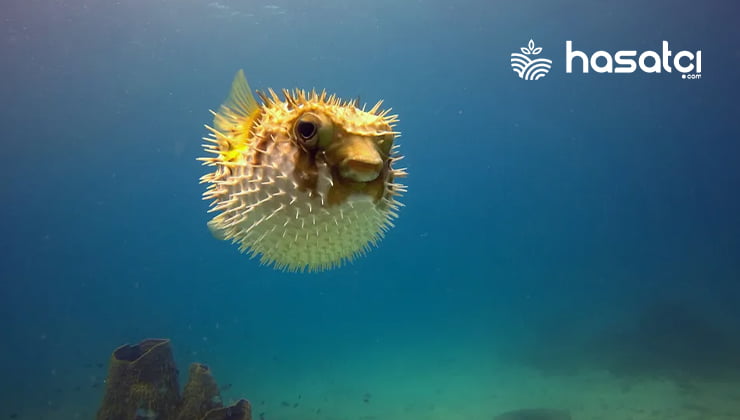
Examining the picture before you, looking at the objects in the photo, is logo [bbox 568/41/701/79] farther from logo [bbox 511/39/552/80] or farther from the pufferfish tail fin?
the pufferfish tail fin

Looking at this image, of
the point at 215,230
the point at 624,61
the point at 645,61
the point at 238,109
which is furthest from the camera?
the point at 624,61

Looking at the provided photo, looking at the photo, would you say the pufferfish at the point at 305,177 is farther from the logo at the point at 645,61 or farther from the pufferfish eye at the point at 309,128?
the logo at the point at 645,61

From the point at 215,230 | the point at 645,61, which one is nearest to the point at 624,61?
the point at 645,61

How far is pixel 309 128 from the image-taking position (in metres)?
1.33

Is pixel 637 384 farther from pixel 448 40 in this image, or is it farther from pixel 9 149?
pixel 9 149

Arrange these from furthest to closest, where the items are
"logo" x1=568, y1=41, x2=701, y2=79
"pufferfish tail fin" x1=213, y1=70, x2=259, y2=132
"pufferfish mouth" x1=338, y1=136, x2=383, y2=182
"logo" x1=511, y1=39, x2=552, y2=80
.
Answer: "logo" x1=511, y1=39, x2=552, y2=80 < "logo" x1=568, y1=41, x2=701, y2=79 < "pufferfish tail fin" x1=213, y1=70, x2=259, y2=132 < "pufferfish mouth" x1=338, y1=136, x2=383, y2=182

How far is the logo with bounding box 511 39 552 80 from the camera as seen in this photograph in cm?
1530

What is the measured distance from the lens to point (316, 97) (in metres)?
1.49

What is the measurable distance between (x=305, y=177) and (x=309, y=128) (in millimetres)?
143

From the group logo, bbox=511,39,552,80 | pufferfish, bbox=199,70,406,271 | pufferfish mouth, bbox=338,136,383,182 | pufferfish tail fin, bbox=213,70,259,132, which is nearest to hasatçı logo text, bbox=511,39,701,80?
logo, bbox=511,39,552,80

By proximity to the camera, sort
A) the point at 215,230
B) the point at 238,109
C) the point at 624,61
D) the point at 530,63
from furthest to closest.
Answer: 1. the point at 530,63
2. the point at 624,61
3. the point at 215,230
4. the point at 238,109

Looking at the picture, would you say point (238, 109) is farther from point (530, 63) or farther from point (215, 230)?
point (530, 63)

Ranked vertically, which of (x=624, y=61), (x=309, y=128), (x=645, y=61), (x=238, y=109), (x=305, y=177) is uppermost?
(x=624, y=61)

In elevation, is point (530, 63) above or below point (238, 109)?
above
